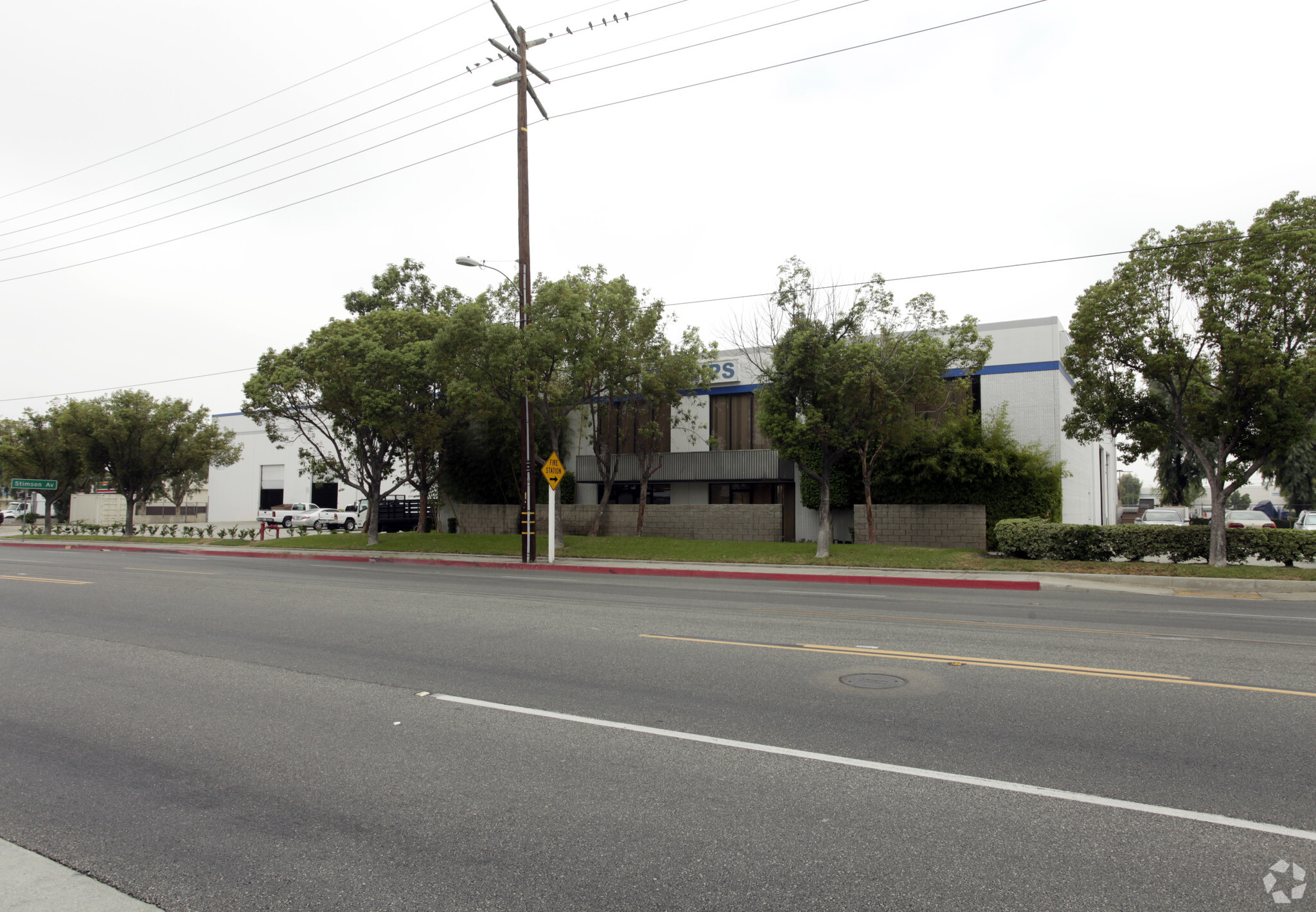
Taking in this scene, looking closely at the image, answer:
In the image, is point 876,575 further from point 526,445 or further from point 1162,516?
point 1162,516

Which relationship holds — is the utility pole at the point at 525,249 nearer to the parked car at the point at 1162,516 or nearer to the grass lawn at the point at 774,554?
the grass lawn at the point at 774,554

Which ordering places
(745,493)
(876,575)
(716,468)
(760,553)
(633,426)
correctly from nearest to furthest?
(876,575)
(760,553)
(716,468)
(745,493)
(633,426)

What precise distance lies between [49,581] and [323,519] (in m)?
32.2

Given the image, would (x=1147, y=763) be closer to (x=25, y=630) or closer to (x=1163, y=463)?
(x=25, y=630)

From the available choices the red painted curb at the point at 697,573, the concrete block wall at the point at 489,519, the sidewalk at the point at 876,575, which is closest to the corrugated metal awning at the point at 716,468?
the concrete block wall at the point at 489,519

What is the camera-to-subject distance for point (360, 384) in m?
27.8

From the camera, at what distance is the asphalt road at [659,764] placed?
3686 mm

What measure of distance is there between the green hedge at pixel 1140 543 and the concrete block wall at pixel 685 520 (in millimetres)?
9124

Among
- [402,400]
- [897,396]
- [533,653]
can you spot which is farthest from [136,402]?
[533,653]

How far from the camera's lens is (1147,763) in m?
5.02

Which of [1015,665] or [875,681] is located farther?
[1015,665]

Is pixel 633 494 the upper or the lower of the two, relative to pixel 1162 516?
upper

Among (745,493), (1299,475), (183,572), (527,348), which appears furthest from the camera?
(1299,475)

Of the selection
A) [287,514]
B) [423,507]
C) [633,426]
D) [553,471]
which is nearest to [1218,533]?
[553,471]
